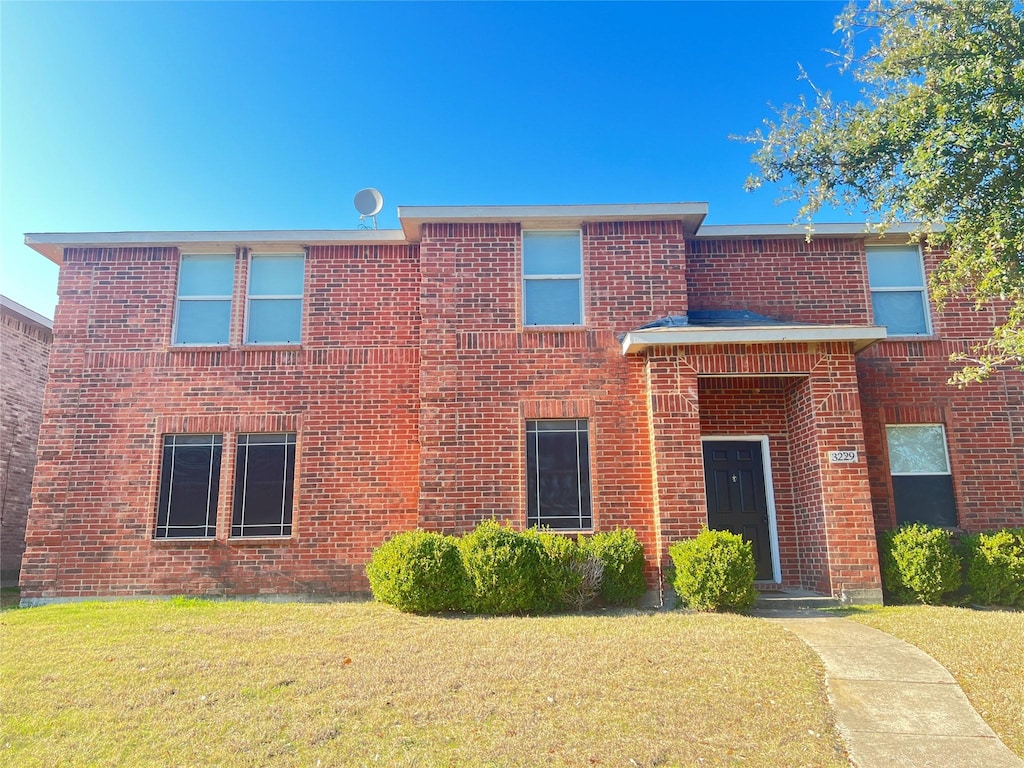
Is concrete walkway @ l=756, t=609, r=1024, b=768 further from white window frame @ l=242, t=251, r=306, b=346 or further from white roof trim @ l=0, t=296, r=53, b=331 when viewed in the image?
white roof trim @ l=0, t=296, r=53, b=331

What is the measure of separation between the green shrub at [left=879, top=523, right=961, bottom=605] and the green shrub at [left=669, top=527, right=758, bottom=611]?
2.12 metres

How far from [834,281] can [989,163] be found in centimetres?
428

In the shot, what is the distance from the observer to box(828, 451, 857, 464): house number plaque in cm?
966

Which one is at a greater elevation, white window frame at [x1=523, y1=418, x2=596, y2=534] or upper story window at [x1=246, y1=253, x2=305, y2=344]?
upper story window at [x1=246, y1=253, x2=305, y2=344]

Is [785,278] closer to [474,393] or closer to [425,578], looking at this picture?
[474,393]

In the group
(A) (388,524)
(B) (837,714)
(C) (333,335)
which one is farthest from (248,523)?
(B) (837,714)

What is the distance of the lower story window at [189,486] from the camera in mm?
10695

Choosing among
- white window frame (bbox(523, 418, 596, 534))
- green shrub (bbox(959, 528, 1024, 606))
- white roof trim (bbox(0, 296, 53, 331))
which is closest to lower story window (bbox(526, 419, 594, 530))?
white window frame (bbox(523, 418, 596, 534))

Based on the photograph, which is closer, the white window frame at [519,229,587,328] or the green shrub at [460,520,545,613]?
the green shrub at [460,520,545,613]

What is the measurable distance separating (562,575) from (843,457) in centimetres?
417

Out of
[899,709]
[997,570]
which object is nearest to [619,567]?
[899,709]

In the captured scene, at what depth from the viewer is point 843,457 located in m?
9.66

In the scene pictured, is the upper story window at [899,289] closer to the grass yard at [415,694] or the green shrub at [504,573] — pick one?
the grass yard at [415,694]

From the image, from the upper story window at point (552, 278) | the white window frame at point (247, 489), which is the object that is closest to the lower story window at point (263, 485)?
the white window frame at point (247, 489)
